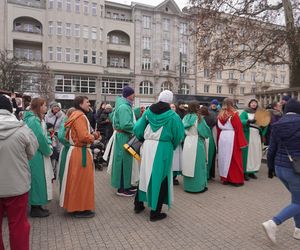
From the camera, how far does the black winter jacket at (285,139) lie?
12.1ft

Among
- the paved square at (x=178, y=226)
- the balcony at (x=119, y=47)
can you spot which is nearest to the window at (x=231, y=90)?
the balcony at (x=119, y=47)

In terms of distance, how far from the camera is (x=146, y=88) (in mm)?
51125

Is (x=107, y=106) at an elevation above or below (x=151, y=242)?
above

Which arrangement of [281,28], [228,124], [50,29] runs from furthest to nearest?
[50,29]
[281,28]
[228,124]

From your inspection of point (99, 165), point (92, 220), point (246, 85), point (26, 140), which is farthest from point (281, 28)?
point (246, 85)

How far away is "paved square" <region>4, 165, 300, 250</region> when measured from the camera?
13.0ft

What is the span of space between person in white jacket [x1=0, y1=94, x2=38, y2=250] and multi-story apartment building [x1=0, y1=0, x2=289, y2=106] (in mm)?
36278

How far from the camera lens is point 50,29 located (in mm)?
43094

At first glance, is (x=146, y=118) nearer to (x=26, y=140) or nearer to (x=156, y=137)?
(x=156, y=137)

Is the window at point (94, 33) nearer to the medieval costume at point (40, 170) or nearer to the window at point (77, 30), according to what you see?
the window at point (77, 30)

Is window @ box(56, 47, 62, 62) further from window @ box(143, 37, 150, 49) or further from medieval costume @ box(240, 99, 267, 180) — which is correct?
medieval costume @ box(240, 99, 267, 180)

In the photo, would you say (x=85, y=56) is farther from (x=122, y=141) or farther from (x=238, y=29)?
(x=122, y=141)

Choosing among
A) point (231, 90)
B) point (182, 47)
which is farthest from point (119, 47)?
point (231, 90)

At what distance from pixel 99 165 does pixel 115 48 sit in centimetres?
4112
